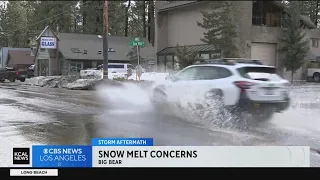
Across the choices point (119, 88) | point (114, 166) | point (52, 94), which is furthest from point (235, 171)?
point (52, 94)

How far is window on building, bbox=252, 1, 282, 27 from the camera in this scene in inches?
76.1

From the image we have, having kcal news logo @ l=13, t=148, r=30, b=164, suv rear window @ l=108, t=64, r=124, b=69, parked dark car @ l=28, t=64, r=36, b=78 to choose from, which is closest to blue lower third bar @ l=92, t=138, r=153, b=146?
kcal news logo @ l=13, t=148, r=30, b=164

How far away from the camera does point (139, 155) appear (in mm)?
2018

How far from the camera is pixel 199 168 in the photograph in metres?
2.01

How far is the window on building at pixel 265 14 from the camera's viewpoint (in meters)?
1.93

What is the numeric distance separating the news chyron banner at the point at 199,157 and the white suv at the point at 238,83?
1.20 ft

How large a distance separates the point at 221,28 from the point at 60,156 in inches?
44.5

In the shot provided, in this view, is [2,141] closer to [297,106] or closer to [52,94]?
[297,106]

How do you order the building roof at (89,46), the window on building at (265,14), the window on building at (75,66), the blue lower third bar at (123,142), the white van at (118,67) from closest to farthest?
the window on building at (265,14) → the blue lower third bar at (123,142) → the building roof at (89,46) → the window on building at (75,66) → the white van at (118,67)

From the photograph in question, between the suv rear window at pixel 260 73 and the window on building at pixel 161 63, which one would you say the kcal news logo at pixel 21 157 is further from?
the suv rear window at pixel 260 73

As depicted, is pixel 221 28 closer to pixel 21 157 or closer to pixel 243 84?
pixel 243 84

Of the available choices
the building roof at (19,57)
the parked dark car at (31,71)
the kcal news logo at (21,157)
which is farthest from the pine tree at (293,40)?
the parked dark car at (31,71)

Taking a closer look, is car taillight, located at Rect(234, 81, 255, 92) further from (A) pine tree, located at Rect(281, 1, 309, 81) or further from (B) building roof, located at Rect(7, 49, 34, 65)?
(B) building roof, located at Rect(7, 49, 34, 65)

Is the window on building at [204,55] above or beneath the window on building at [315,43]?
beneath
